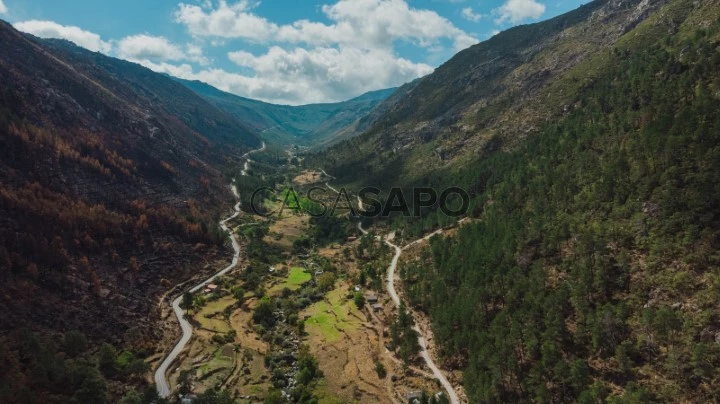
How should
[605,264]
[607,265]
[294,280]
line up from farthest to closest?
[294,280] < [607,265] < [605,264]

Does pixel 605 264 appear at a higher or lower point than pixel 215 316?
higher

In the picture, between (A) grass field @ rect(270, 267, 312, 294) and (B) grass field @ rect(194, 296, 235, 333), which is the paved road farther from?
(B) grass field @ rect(194, 296, 235, 333)

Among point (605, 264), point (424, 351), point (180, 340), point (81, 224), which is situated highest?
point (81, 224)

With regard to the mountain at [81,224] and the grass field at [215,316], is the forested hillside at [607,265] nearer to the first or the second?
the grass field at [215,316]

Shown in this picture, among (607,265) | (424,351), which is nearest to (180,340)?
(424,351)

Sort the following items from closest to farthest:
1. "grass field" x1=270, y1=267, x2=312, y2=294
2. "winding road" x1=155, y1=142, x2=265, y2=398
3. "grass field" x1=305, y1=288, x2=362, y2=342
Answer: "winding road" x1=155, y1=142, x2=265, y2=398 → "grass field" x1=305, y1=288, x2=362, y2=342 → "grass field" x1=270, y1=267, x2=312, y2=294

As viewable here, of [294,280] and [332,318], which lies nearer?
[332,318]

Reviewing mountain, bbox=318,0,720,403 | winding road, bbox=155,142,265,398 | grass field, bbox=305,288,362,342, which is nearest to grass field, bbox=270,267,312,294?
grass field, bbox=305,288,362,342

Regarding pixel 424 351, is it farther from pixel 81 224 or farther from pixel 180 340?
pixel 81 224

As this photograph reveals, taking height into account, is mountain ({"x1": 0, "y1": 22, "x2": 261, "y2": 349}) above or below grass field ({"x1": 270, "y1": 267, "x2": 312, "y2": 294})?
above

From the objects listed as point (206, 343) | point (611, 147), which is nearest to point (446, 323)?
point (206, 343)
